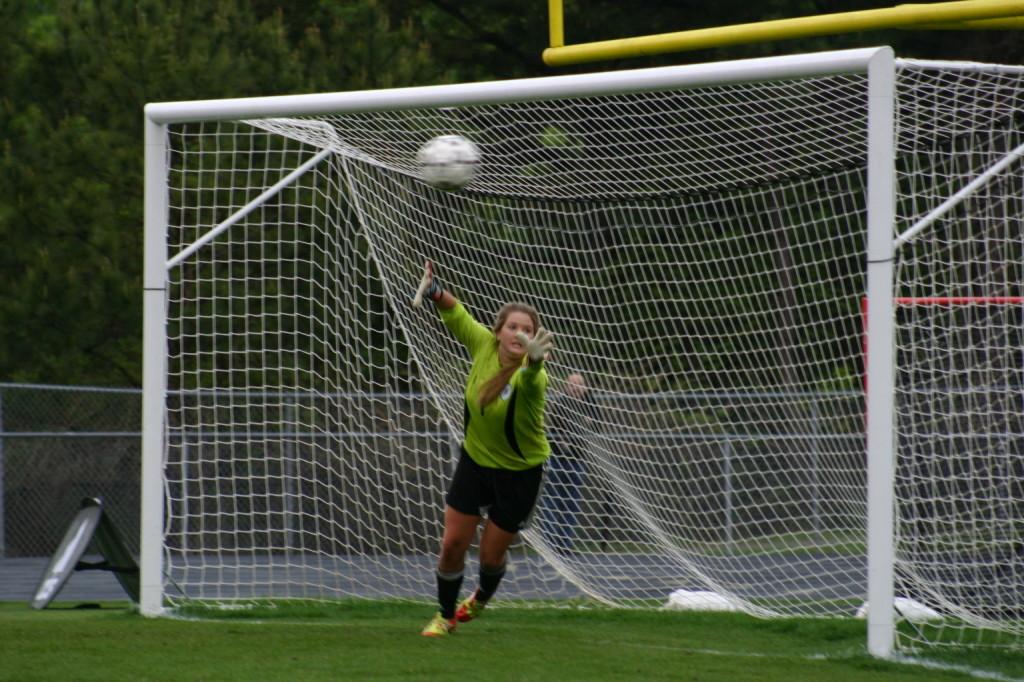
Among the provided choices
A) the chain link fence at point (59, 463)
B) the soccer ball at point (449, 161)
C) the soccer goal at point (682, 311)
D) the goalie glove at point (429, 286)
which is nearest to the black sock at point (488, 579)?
the goalie glove at point (429, 286)

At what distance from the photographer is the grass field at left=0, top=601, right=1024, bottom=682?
648 cm

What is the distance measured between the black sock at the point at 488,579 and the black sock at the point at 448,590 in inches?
6.2

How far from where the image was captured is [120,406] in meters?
15.6

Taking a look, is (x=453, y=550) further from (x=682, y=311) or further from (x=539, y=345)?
(x=682, y=311)

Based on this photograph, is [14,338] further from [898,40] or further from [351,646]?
[898,40]

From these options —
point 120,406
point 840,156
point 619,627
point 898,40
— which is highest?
point 898,40

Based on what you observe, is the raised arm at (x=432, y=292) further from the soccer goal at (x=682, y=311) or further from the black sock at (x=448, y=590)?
the black sock at (x=448, y=590)

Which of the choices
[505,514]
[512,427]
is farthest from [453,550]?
[512,427]

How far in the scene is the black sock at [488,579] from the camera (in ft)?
25.6

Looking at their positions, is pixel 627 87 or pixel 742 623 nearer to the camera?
pixel 627 87

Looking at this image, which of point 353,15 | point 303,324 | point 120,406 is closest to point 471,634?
point 303,324

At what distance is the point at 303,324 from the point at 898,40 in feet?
27.3

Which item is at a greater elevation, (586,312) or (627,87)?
(627,87)

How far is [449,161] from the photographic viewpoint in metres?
7.70
